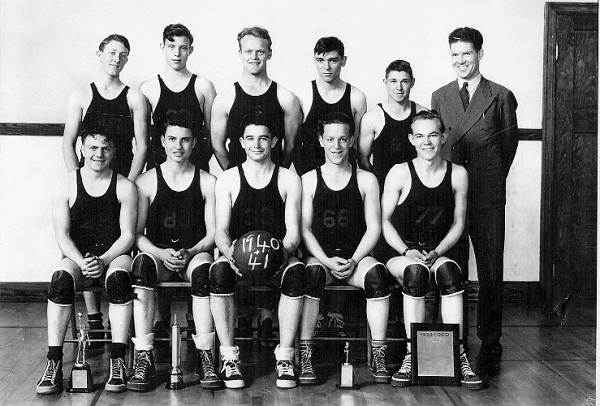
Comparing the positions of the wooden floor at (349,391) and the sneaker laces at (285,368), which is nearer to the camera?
the wooden floor at (349,391)

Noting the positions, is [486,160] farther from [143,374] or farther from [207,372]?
[143,374]

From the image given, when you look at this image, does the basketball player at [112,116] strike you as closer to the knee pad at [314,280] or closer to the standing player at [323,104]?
the standing player at [323,104]

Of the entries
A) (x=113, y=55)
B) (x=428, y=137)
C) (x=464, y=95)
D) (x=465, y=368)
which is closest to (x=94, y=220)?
(x=113, y=55)

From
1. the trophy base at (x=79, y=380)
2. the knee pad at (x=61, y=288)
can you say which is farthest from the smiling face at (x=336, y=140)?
the trophy base at (x=79, y=380)

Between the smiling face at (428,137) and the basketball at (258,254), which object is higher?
the smiling face at (428,137)

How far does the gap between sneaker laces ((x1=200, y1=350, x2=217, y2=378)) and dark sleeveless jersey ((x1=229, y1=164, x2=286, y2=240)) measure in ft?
2.07

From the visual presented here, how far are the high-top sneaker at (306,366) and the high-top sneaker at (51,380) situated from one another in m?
1.14

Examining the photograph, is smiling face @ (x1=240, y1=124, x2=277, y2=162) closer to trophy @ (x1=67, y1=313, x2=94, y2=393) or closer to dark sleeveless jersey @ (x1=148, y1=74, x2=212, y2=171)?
dark sleeveless jersey @ (x1=148, y1=74, x2=212, y2=171)

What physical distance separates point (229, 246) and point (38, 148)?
8.71ft

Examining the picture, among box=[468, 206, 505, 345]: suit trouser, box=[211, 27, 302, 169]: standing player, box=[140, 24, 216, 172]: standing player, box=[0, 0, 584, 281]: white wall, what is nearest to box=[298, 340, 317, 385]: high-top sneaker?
box=[468, 206, 505, 345]: suit trouser

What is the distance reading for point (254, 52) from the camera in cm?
449

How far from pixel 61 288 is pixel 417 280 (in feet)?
5.68

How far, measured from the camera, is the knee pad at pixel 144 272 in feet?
12.6

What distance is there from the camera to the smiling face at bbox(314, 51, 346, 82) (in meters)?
4.49
